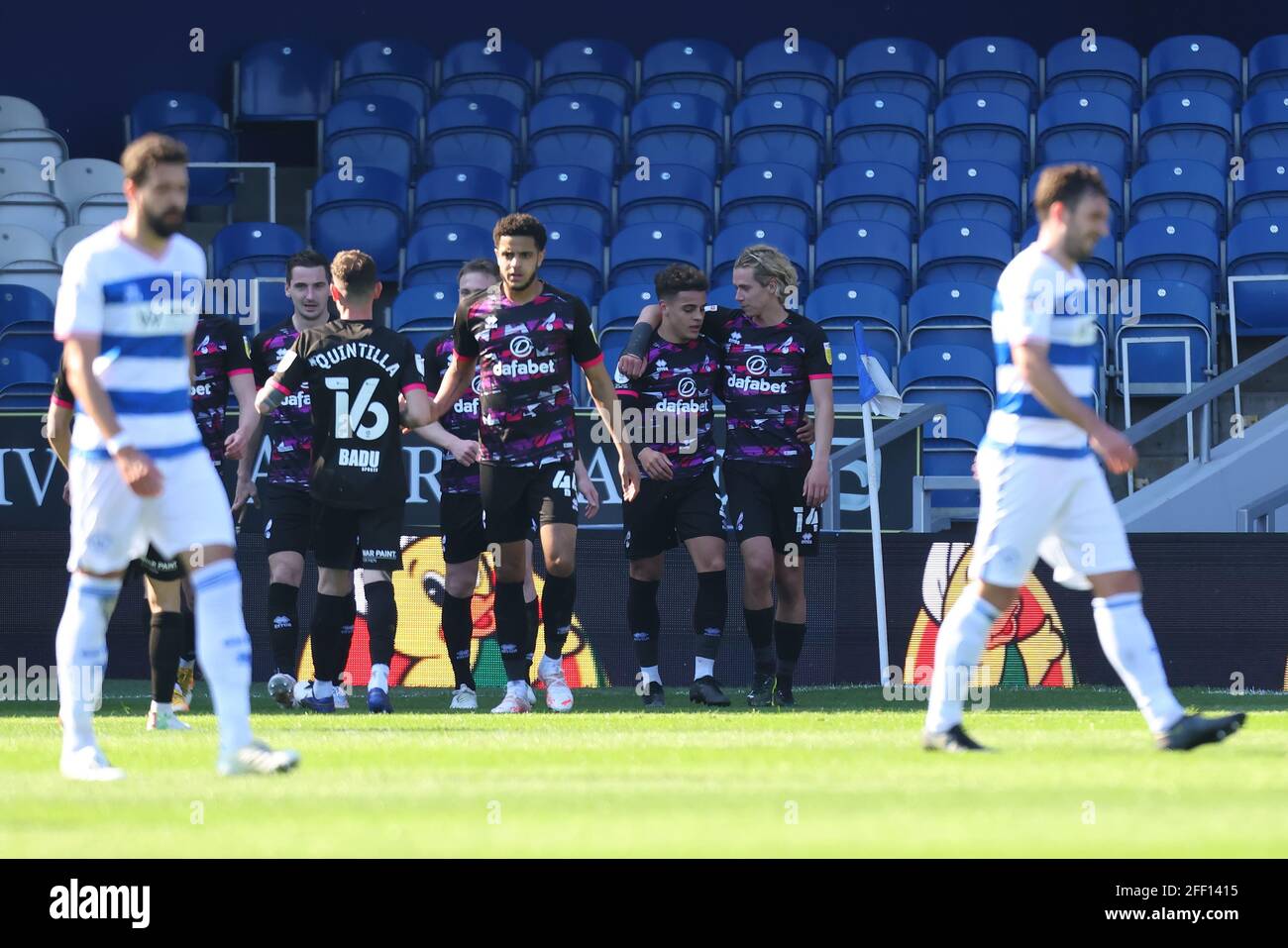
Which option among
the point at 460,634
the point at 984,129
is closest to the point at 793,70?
the point at 984,129

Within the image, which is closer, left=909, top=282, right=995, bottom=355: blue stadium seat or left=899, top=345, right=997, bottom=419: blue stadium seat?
left=899, top=345, right=997, bottom=419: blue stadium seat

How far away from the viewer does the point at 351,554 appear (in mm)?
9094

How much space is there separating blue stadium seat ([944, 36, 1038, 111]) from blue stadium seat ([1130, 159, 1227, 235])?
5.16ft

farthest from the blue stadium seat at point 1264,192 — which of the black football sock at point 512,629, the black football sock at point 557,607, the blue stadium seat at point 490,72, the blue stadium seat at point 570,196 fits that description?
the black football sock at point 512,629

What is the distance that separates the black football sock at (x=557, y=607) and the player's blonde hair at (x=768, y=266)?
1700mm

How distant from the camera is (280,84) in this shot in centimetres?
1831

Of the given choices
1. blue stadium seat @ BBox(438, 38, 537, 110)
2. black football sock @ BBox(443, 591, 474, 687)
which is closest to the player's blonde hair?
black football sock @ BBox(443, 591, 474, 687)

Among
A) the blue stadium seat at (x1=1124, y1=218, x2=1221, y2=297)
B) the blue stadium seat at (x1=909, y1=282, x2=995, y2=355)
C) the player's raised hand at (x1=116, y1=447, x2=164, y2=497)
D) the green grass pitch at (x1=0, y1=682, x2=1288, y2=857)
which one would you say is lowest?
the green grass pitch at (x1=0, y1=682, x2=1288, y2=857)

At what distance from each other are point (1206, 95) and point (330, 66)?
8.07m

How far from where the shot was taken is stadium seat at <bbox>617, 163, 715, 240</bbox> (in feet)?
54.6

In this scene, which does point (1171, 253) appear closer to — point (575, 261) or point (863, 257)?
point (863, 257)

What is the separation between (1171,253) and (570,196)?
16.5 feet

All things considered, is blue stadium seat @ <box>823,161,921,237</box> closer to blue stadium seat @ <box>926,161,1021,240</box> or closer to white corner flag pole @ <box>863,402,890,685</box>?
blue stadium seat @ <box>926,161,1021,240</box>
